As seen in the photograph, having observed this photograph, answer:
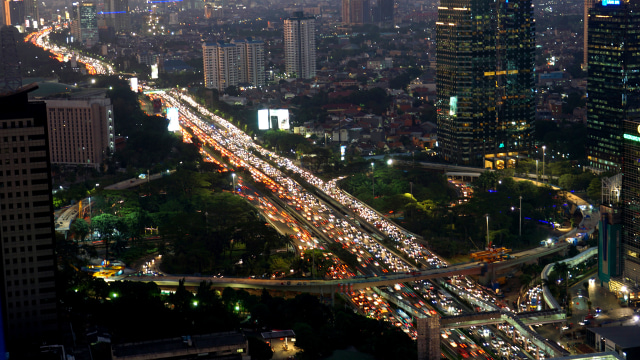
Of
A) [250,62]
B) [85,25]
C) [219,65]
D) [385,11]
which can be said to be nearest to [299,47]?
[250,62]

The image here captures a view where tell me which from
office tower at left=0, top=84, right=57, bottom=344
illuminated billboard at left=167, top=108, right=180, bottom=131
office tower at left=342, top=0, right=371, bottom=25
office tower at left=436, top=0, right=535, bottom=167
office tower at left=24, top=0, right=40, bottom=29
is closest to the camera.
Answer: office tower at left=0, top=84, right=57, bottom=344

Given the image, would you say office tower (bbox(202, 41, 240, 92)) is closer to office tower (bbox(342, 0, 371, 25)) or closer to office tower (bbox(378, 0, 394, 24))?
office tower (bbox(342, 0, 371, 25))

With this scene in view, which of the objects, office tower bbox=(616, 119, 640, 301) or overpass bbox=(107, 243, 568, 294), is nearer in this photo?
office tower bbox=(616, 119, 640, 301)

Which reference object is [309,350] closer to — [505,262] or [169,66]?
[505,262]

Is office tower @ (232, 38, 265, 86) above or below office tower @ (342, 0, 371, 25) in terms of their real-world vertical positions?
below

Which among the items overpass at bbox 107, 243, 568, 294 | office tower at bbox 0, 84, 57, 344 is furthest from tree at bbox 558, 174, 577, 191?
office tower at bbox 0, 84, 57, 344

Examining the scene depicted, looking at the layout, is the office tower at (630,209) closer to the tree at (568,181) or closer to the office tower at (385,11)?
the tree at (568,181)

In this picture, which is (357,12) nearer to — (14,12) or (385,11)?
(385,11)
